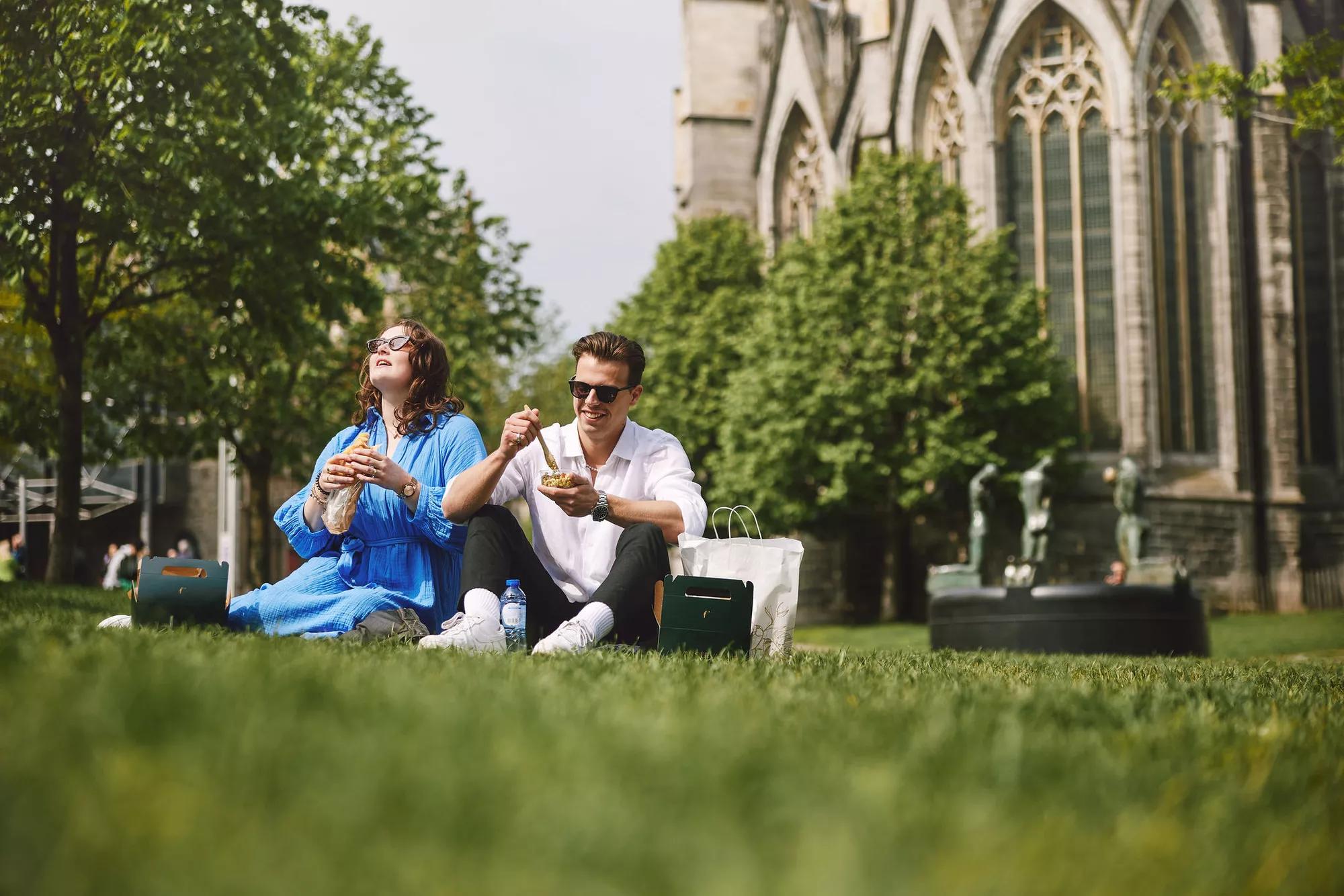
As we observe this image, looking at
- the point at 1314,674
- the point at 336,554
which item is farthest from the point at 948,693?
the point at 1314,674

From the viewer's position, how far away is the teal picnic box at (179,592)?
6.67m

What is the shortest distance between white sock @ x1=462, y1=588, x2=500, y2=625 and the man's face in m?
1.00

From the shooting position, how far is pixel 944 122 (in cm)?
3862

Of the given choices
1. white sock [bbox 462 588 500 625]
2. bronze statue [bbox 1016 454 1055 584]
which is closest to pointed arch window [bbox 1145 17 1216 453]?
bronze statue [bbox 1016 454 1055 584]

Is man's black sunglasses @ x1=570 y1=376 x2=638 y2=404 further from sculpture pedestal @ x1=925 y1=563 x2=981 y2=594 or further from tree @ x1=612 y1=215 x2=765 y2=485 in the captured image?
tree @ x1=612 y1=215 x2=765 y2=485

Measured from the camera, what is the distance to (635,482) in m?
6.93

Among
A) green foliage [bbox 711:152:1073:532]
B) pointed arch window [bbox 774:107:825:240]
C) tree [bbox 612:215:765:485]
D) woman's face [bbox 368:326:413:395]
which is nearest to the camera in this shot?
woman's face [bbox 368:326:413:395]

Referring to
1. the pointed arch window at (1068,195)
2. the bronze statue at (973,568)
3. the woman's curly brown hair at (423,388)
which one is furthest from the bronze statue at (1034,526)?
the woman's curly brown hair at (423,388)

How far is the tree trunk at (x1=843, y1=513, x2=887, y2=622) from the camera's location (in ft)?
125

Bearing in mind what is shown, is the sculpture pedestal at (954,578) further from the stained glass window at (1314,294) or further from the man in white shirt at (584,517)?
the man in white shirt at (584,517)

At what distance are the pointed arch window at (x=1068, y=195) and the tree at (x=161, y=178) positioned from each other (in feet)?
71.0

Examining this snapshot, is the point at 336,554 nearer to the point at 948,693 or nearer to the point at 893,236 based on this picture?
the point at 948,693

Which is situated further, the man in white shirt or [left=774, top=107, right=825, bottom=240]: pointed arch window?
[left=774, top=107, right=825, bottom=240]: pointed arch window

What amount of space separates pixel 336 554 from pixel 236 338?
38.6 ft
